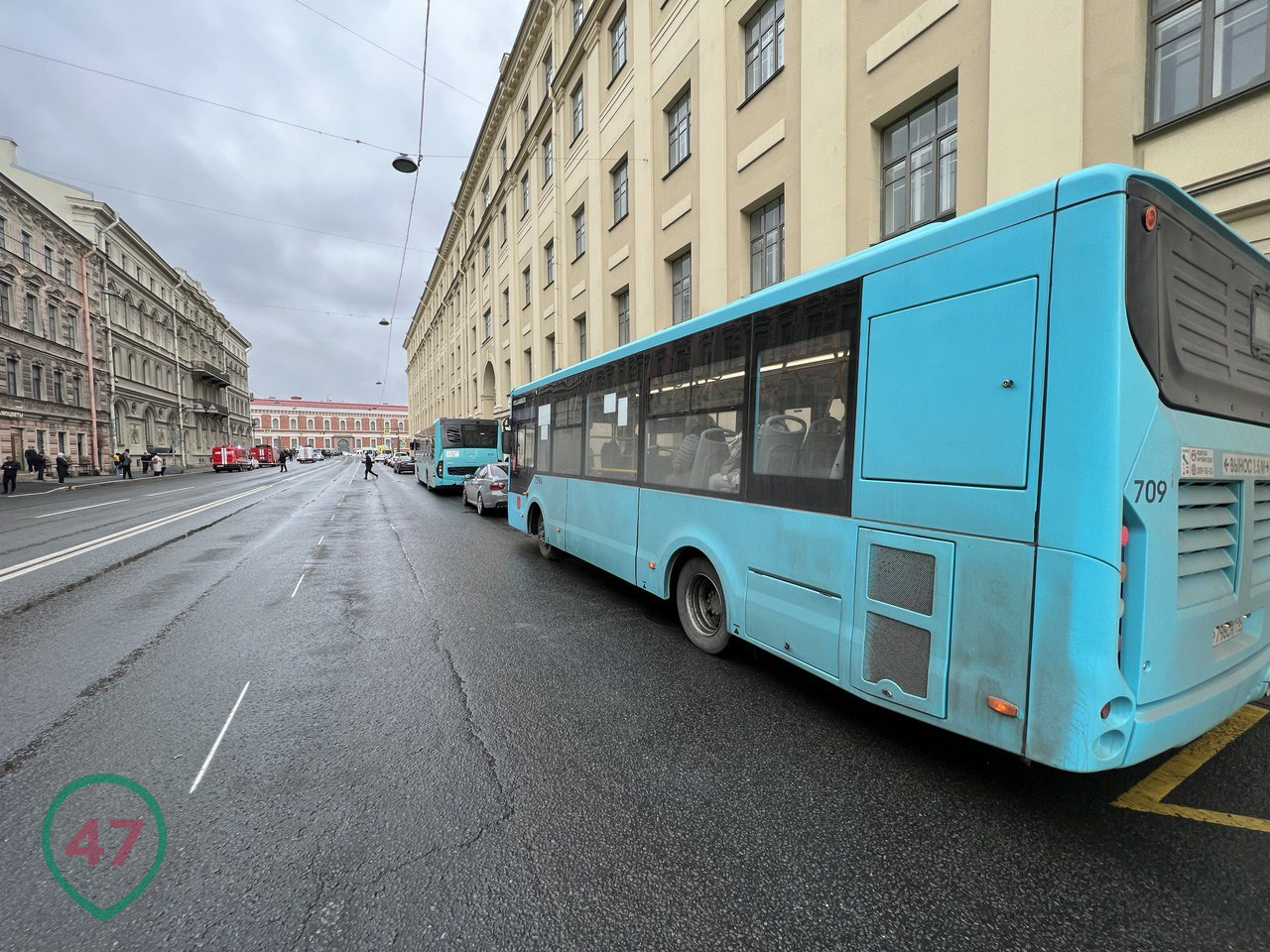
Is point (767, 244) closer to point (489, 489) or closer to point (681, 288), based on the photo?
point (681, 288)

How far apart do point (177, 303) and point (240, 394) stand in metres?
25.4

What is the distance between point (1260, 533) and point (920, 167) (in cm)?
723

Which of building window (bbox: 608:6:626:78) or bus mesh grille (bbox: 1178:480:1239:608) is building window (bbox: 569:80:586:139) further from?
bus mesh grille (bbox: 1178:480:1239:608)

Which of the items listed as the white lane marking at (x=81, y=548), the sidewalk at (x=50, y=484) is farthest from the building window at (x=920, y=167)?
the sidewalk at (x=50, y=484)

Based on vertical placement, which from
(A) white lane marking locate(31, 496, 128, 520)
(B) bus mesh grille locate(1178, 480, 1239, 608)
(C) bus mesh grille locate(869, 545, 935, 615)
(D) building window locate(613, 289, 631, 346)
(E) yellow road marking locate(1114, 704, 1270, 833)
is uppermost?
(D) building window locate(613, 289, 631, 346)

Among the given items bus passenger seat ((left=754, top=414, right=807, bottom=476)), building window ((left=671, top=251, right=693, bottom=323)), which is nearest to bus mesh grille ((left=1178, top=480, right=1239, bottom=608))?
bus passenger seat ((left=754, top=414, right=807, bottom=476))

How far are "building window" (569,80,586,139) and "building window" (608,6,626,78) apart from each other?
2.17 meters

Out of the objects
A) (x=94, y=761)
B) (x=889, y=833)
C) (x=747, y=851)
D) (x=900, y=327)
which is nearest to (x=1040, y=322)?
(x=900, y=327)

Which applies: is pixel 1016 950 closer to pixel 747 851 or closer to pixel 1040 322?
pixel 747 851

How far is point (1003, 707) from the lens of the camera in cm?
248

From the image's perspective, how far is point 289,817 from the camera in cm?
256

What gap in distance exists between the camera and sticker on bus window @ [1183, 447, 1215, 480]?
7.94 ft

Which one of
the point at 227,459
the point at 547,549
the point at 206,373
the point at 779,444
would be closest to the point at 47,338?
the point at 227,459

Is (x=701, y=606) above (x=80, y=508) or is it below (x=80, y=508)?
above
